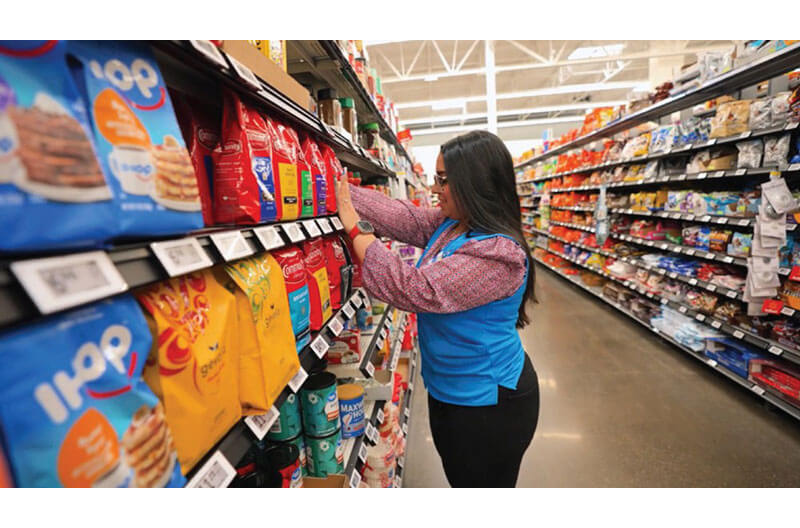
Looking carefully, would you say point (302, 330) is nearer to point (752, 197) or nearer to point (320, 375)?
point (320, 375)

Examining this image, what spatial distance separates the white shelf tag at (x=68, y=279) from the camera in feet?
1.28

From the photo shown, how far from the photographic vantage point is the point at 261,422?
82 cm

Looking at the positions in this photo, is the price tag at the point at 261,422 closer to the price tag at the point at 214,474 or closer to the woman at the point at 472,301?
the price tag at the point at 214,474

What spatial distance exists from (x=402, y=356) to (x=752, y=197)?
2986 mm

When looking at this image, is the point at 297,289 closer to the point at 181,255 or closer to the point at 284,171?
the point at 284,171

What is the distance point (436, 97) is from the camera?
13680 mm

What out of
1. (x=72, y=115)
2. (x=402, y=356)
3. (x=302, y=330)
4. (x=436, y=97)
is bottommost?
(x=402, y=356)

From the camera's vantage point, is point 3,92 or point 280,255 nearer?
point 3,92

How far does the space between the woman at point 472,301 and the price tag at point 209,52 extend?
0.59m

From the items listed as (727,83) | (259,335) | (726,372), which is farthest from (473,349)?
(727,83)

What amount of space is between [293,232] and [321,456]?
0.84m
